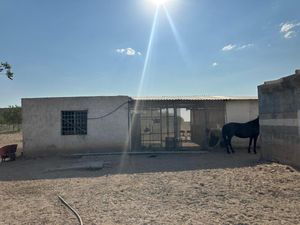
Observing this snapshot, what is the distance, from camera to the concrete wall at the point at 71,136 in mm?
15641

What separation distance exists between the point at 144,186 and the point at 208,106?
9564mm

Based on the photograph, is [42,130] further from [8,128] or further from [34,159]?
[8,128]

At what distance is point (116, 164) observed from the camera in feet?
41.2

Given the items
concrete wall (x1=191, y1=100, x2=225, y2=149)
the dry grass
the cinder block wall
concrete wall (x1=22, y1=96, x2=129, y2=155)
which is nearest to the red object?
concrete wall (x1=22, y1=96, x2=129, y2=155)

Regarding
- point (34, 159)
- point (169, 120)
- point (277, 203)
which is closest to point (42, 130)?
point (34, 159)

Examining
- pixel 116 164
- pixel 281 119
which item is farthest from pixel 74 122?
pixel 281 119

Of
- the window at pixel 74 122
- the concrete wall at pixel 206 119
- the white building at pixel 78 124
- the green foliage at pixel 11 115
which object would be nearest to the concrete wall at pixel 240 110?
the concrete wall at pixel 206 119

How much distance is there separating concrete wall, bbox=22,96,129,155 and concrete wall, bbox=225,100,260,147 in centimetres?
586

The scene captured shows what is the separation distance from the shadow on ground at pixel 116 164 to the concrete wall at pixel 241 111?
7.97 feet

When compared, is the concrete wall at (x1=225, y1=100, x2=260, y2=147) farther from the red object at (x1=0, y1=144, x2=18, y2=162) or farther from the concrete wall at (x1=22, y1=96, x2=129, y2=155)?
the red object at (x1=0, y1=144, x2=18, y2=162)

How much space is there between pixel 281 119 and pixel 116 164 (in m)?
6.70

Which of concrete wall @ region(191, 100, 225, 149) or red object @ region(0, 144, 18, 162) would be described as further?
concrete wall @ region(191, 100, 225, 149)

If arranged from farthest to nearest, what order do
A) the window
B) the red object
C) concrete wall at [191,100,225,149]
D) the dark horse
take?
concrete wall at [191,100,225,149]
the window
the dark horse
the red object

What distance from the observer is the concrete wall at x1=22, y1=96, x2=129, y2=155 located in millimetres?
15641
